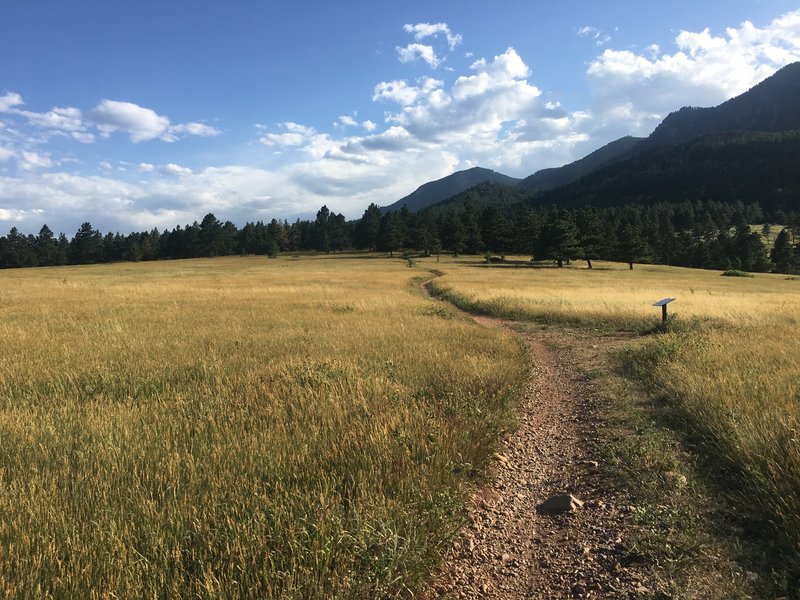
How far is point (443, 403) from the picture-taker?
721 centimetres

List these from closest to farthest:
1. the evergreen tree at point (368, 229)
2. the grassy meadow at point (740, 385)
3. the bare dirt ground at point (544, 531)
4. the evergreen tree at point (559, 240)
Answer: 1. the bare dirt ground at point (544, 531)
2. the grassy meadow at point (740, 385)
3. the evergreen tree at point (559, 240)
4. the evergreen tree at point (368, 229)

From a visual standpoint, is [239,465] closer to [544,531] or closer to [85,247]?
[544,531]

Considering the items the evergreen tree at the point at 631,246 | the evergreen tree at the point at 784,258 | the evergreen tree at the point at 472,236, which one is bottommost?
the evergreen tree at the point at 784,258

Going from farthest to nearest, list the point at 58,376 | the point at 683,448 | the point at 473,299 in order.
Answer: the point at 473,299 → the point at 58,376 → the point at 683,448

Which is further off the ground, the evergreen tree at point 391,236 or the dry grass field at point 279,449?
the evergreen tree at point 391,236

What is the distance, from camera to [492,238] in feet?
320

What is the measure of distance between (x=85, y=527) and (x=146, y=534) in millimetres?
623

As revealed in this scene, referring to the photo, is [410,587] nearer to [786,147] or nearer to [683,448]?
[683,448]

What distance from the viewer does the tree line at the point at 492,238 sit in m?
76.1

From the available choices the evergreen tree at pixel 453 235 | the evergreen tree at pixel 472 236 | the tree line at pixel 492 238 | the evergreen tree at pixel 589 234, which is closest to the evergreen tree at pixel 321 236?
the tree line at pixel 492 238

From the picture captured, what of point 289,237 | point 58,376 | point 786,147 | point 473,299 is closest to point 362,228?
point 289,237

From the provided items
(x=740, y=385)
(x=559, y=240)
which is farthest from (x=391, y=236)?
(x=740, y=385)

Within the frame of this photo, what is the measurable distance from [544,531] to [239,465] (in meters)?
3.57

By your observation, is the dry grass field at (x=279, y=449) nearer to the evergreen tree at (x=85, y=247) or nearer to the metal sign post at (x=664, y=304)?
the metal sign post at (x=664, y=304)
